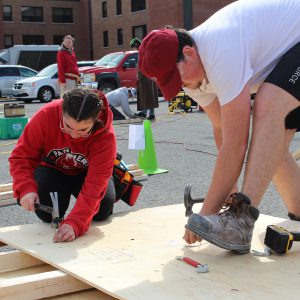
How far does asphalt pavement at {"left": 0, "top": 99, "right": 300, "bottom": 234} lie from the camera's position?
15.0 ft

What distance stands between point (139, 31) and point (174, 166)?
3665cm

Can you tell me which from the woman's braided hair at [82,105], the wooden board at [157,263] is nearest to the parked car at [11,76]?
the wooden board at [157,263]

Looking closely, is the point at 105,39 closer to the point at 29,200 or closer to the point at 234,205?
the point at 29,200

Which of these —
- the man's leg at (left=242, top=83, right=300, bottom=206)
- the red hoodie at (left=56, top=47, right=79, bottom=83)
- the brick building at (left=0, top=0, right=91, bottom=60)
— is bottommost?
the man's leg at (left=242, top=83, right=300, bottom=206)

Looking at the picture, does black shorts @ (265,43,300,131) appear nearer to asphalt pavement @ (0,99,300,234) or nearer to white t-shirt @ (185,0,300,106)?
white t-shirt @ (185,0,300,106)

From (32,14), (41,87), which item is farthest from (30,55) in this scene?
(32,14)

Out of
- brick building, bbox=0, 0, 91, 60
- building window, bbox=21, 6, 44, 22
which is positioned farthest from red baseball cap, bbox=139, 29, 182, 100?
building window, bbox=21, 6, 44, 22

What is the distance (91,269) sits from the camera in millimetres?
2385

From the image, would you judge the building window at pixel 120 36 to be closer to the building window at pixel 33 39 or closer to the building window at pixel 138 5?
the building window at pixel 138 5

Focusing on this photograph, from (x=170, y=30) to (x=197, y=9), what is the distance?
110ft

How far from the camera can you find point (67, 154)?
333 centimetres

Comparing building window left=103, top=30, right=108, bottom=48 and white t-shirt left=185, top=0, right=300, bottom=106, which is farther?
building window left=103, top=30, right=108, bottom=48

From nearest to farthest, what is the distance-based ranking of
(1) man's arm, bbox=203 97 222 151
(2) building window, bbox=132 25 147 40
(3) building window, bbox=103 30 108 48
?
1. (1) man's arm, bbox=203 97 222 151
2. (2) building window, bbox=132 25 147 40
3. (3) building window, bbox=103 30 108 48

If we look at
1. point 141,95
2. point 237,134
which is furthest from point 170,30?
point 141,95
